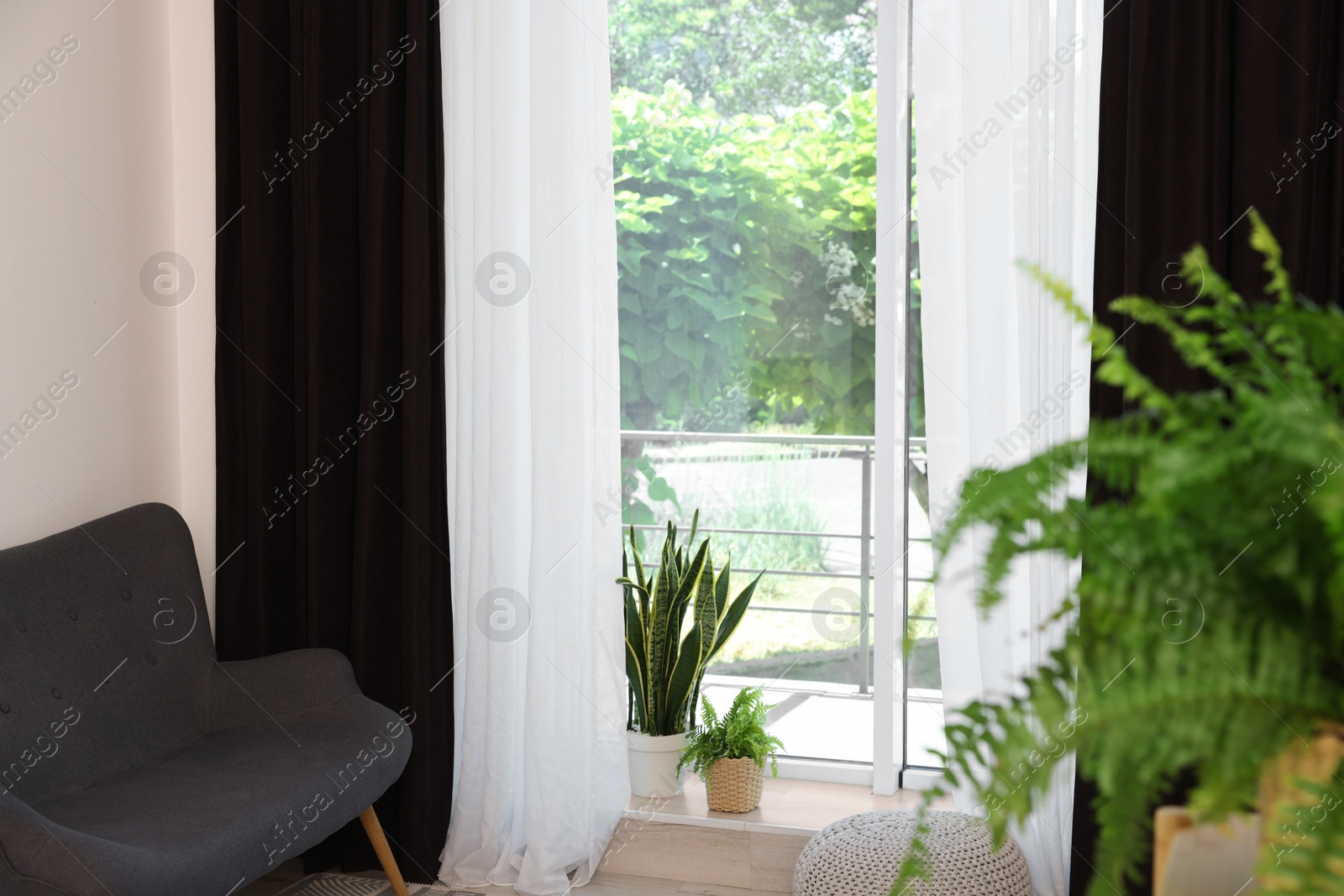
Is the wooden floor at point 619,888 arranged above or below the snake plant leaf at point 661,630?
below

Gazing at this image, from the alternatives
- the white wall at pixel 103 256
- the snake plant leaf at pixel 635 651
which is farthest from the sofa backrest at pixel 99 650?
the snake plant leaf at pixel 635 651

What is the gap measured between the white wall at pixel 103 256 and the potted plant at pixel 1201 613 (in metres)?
2.76

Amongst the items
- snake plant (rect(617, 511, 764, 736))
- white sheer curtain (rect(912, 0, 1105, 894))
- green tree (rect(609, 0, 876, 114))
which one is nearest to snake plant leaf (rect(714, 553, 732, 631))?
snake plant (rect(617, 511, 764, 736))

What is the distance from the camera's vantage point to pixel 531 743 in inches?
115

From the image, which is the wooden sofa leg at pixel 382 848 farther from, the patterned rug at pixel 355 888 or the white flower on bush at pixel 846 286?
the white flower on bush at pixel 846 286

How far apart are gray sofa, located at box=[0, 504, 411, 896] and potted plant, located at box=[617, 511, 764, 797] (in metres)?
0.67

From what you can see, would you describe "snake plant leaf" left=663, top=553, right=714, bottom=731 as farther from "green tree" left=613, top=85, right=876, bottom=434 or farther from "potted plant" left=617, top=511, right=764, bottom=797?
"green tree" left=613, top=85, right=876, bottom=434

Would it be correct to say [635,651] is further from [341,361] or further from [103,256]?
[103,256]

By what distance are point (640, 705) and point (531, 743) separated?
322 mm

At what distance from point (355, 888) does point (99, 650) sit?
956 mm

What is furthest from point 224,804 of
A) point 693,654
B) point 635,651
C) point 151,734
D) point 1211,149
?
point 1211,149

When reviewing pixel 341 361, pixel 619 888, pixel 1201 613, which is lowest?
pixel 619 888

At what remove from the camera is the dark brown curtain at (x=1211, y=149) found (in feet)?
7.80

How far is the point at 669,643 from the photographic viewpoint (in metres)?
2.94
